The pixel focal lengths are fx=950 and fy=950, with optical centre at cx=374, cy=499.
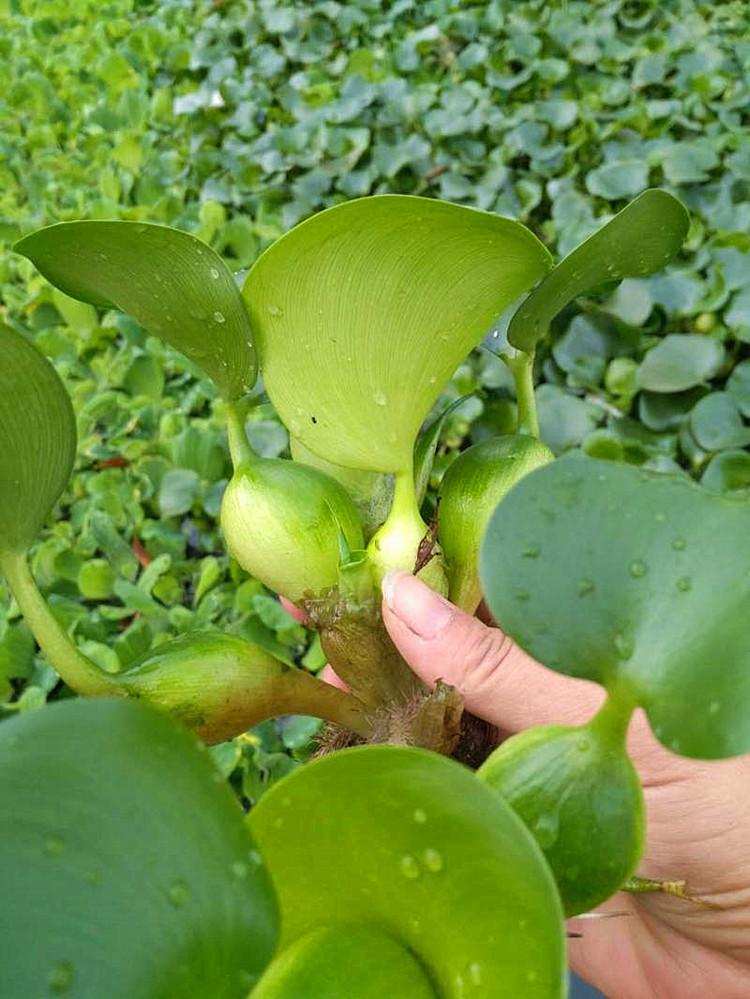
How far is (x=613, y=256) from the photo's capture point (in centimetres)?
52

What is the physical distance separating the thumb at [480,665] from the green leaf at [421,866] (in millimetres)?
203

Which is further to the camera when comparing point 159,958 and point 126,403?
point 126,403

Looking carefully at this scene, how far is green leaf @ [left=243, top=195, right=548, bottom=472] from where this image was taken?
0.43 m

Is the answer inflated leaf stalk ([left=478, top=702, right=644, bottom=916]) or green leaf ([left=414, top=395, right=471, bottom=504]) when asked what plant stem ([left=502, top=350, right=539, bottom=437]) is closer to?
green leaf ([left=414, top=395, right=471, bottom=504])

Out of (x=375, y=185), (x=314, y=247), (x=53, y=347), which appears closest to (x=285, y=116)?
(x=375, y=185)

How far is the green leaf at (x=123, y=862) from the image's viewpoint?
0.24 meters

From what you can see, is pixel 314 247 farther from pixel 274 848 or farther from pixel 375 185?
pixel 375 185

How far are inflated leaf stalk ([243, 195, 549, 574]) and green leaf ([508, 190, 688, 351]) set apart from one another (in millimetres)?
51

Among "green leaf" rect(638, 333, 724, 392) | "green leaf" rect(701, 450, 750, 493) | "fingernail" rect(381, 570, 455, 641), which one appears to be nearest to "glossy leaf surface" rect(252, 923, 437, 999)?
"fingernail" rect(381, 570, 455, 641)

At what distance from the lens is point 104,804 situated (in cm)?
24

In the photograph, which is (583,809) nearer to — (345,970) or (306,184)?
(345,970)

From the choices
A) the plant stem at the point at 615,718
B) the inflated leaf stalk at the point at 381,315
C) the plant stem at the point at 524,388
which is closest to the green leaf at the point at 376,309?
the inflated leaf stalk at the point at 381,315

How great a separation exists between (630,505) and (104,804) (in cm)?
19

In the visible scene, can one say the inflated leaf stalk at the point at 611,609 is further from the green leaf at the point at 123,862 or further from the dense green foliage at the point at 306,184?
the dense green foliage at the point at 306,184
